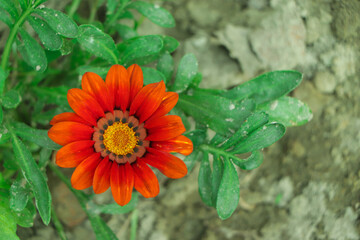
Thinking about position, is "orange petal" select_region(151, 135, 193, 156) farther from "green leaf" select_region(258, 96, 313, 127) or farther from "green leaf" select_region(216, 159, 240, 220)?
"green leaf" select_region(258, 96, 313, 127)

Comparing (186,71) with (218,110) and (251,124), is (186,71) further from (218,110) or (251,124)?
(251,124)

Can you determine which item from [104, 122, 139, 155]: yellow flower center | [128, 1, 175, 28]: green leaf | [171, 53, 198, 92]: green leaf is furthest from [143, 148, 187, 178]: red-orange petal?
[128, 1, 175, 28]: green leaf

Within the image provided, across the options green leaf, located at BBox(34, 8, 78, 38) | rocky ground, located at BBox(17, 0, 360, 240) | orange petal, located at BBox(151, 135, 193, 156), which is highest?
green leaf, located at BBox(34, 8, 78, 38)

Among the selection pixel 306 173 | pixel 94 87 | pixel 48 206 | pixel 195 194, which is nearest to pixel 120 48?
pixel 94 87

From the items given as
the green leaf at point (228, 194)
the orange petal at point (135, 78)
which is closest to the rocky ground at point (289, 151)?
the green leaf at point (228, 194)

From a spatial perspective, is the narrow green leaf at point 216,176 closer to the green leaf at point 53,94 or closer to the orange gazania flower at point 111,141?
the orange gazania flower at point 111,141

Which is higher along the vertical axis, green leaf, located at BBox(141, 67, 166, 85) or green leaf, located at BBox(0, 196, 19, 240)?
green leaf, located at BBox(141, 67, 166, 85)

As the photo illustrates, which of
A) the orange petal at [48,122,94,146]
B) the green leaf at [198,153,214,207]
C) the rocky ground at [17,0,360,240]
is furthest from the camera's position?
the rocky ground at [17,0,360,240]

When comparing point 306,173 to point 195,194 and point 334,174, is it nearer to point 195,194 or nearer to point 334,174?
point 334,174
